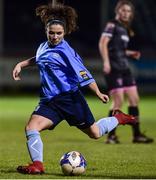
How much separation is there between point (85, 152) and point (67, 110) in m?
2.51

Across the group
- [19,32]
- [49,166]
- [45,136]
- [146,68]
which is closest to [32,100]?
[146,68]

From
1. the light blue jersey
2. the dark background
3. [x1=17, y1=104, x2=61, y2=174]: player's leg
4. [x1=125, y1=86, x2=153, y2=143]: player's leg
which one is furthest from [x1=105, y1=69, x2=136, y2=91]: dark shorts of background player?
the dark background

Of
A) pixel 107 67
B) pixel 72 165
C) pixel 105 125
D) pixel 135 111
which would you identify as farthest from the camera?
pixel 135 111

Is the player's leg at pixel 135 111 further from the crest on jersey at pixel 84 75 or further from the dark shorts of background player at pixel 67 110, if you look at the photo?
the crest on jersey at pixel 84 75

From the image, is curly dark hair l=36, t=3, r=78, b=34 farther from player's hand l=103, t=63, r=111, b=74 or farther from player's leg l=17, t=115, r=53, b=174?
player's hand l=103, t=63, r=111, b=74

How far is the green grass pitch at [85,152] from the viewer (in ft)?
32.7

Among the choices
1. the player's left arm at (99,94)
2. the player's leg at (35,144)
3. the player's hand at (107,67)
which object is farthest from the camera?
the player's hand at (107,67)

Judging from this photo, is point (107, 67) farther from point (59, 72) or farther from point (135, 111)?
point (59, 72)

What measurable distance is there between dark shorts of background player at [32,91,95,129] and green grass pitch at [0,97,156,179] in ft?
1.95

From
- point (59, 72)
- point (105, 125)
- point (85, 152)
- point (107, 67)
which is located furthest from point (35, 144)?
point (107, 67)

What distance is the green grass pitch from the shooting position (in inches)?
393

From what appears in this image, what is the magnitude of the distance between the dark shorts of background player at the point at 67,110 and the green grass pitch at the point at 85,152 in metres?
Answer: 0.59

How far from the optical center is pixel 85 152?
1261cm

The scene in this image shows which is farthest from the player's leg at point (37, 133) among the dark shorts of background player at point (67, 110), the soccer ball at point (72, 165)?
the soccer ball at point (72, 165)
